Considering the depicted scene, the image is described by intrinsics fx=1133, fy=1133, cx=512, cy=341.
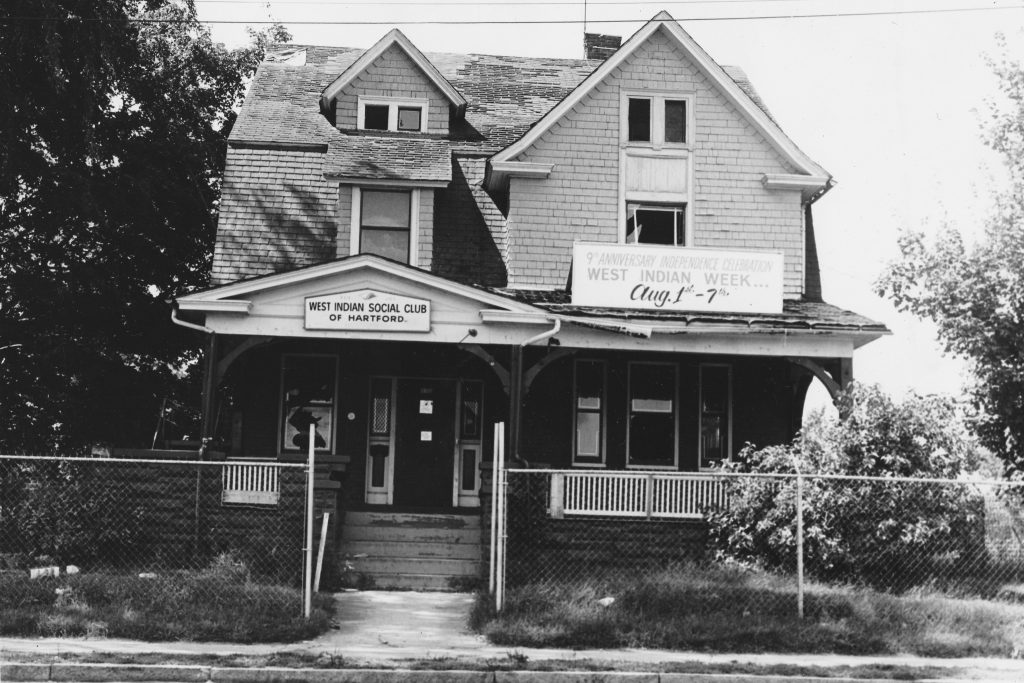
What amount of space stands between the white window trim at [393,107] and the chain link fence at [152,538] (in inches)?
324

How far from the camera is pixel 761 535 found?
1488 centimetres

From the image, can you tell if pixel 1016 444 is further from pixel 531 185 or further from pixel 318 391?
pixel 318 391

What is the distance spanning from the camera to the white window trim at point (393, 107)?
70.0ft

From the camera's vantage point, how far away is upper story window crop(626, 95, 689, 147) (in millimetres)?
20078

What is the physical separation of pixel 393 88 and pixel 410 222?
3.32 meters

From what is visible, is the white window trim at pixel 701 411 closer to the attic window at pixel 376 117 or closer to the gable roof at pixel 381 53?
the gable roof at pixel 381 53

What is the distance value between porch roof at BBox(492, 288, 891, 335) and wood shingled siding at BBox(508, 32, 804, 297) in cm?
127

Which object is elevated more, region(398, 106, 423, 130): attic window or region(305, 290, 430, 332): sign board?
region(398, 106, 423, 130): attic window

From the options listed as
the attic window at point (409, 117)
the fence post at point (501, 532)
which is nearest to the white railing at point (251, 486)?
the fence post at point (501, 532)

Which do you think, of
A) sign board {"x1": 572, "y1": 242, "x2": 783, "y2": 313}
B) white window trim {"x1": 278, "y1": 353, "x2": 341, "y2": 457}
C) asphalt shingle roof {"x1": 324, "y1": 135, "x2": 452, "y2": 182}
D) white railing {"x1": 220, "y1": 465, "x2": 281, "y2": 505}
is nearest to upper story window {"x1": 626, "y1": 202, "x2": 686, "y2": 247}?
sign board {"x1": 572, "y1": 242, "x2": 783, "y2": 313}

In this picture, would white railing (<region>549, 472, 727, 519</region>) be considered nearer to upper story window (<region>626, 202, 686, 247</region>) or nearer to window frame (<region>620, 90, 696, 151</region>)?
upper story window (<region>626, 202, 686, 247</region>)

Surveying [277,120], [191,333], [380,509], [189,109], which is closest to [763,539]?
[380,509]

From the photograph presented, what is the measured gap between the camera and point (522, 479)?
15.6 m

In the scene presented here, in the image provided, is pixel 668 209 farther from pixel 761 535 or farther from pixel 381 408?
pixel 761 535
